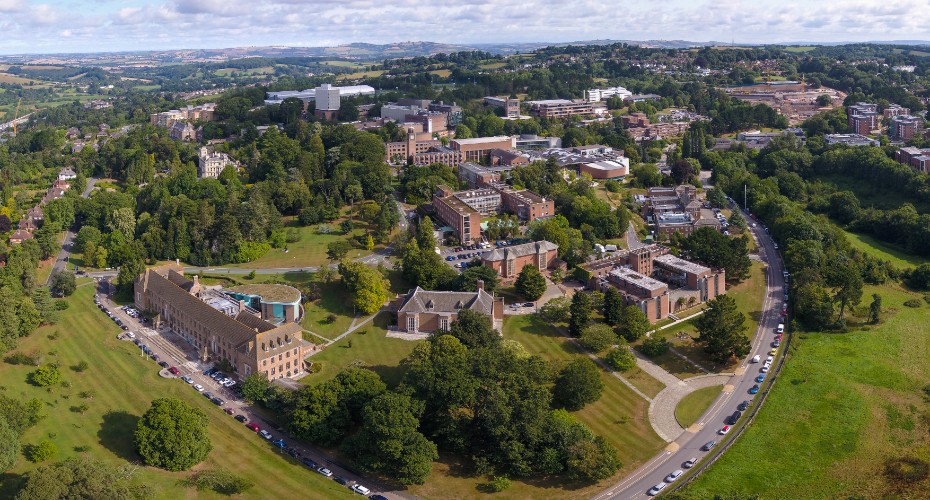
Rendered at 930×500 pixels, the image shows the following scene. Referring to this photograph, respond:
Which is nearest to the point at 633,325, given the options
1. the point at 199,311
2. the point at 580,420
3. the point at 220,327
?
the point at 580,420

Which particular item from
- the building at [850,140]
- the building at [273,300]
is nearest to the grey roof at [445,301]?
the building at [273,300]

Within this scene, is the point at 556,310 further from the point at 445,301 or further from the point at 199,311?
the point at 199,311

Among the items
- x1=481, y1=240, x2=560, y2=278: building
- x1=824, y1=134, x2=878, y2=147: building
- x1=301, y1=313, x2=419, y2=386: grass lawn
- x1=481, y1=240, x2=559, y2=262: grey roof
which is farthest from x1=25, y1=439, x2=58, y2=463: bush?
x1=824, y1=134, x2=878, y2=147: building

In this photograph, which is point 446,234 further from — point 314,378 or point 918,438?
point 918,438

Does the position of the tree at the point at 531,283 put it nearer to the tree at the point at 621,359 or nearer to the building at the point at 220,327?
the tree at the point at 621,359

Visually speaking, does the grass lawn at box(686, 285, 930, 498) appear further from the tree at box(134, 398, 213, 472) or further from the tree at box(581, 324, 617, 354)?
the tree at box(134, 398, 213, 472)

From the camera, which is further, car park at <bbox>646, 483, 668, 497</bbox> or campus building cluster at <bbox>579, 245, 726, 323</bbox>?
campus building cluster at <bbox>579, 245, 726, 323</bbox>
